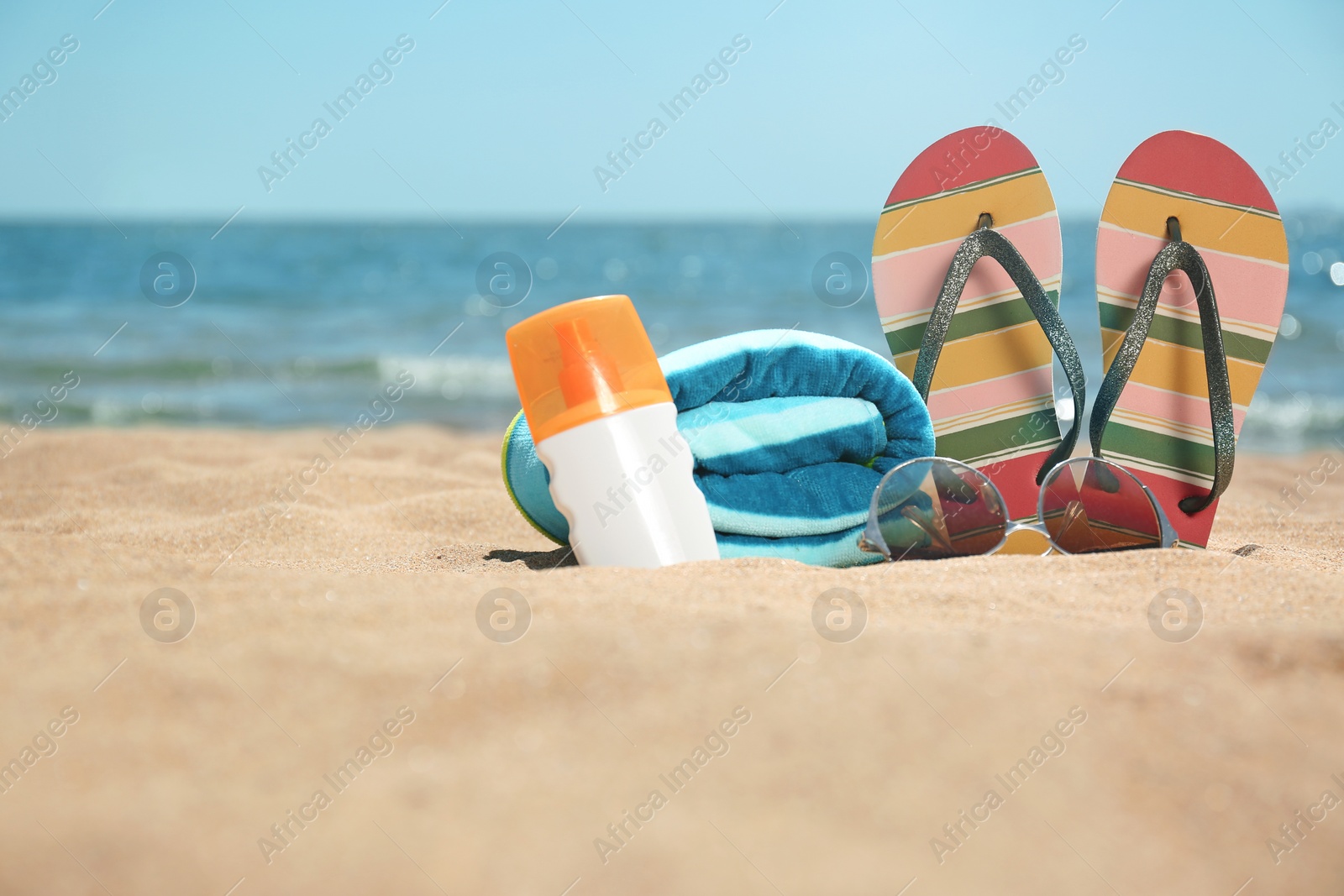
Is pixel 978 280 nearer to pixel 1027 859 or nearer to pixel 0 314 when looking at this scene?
pixel 1027 859

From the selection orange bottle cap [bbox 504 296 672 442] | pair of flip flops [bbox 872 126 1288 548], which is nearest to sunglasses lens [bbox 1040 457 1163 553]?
pair of flip flops [bbox 872 126 1288 548]

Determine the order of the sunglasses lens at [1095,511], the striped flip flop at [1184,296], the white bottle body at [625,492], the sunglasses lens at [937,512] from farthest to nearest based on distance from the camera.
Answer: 1. the striped flip flop at [1184,296]
2. the sunglasses lens at [1095,511]
3. the sunglasses lens at [937,512]
4. the white bottle body at [625,492]

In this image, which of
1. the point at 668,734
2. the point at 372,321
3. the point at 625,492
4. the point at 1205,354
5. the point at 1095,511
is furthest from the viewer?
the point at 372,321

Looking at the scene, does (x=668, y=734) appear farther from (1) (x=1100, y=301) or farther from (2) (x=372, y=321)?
(2) (x=372, y=321)

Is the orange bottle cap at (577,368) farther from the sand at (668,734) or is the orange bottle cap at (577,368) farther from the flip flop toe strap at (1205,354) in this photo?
the flip flop toe strap at (1205,354)

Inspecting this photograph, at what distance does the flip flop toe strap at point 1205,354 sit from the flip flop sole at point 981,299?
19cm

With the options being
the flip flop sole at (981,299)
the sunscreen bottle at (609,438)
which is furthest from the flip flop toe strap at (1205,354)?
the sunscreen bottle at (609,438)

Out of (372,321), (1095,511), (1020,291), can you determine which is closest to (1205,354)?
(1020,291)

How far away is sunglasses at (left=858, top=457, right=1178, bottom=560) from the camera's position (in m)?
1.92

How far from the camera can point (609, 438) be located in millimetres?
1827

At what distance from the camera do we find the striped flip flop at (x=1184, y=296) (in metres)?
2.37

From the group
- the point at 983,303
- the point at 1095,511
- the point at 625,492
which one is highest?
the point at 983,303

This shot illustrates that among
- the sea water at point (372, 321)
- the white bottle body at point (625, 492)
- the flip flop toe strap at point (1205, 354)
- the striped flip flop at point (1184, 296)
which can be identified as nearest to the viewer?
the white bottle body at point (625, 492)

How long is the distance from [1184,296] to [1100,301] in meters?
0.19
